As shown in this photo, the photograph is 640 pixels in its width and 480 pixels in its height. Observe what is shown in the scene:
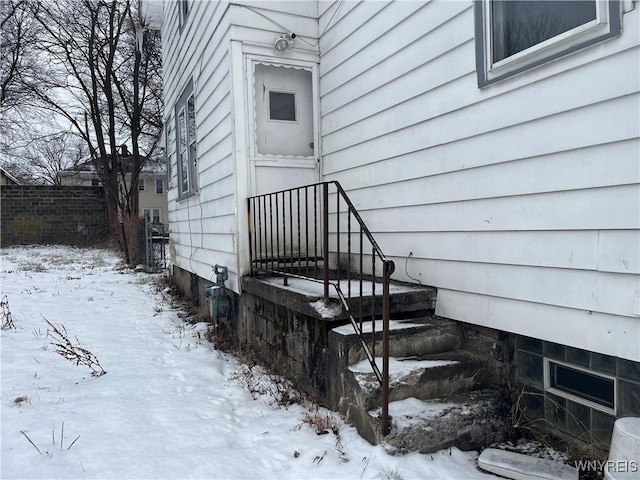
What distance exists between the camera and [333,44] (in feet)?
13.7

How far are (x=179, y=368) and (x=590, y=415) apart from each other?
10.0 ft

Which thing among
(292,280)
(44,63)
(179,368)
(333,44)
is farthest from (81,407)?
(44,63)

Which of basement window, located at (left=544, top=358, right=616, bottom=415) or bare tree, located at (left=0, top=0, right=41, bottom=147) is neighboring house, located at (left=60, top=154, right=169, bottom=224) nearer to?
bare tree, located at (left=0, top=0, right=41, bottom=147)

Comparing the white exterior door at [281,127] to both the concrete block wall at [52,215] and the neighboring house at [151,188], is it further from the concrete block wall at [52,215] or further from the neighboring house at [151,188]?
the neighboring house at [151,188]

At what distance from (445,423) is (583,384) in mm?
747

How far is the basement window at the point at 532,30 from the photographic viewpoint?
6.56 ft

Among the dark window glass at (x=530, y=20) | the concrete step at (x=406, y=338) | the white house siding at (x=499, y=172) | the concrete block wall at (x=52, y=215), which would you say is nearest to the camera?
the white house siding at (x=499, y=172)

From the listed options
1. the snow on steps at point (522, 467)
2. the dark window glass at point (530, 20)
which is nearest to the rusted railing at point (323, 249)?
the snow on steps at point (522, 467)

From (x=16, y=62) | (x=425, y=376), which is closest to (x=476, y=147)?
(x=425, y=376)

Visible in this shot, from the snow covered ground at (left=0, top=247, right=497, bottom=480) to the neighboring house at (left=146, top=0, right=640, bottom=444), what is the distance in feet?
3.01

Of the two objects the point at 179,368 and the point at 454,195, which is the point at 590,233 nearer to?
the point at 454,195

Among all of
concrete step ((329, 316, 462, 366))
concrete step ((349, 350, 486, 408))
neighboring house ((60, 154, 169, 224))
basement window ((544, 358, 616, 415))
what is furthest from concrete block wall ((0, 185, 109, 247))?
basement window ((544, 358, 616, 415))

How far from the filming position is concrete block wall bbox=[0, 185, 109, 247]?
630 inches

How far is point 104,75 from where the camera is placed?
15039mm
